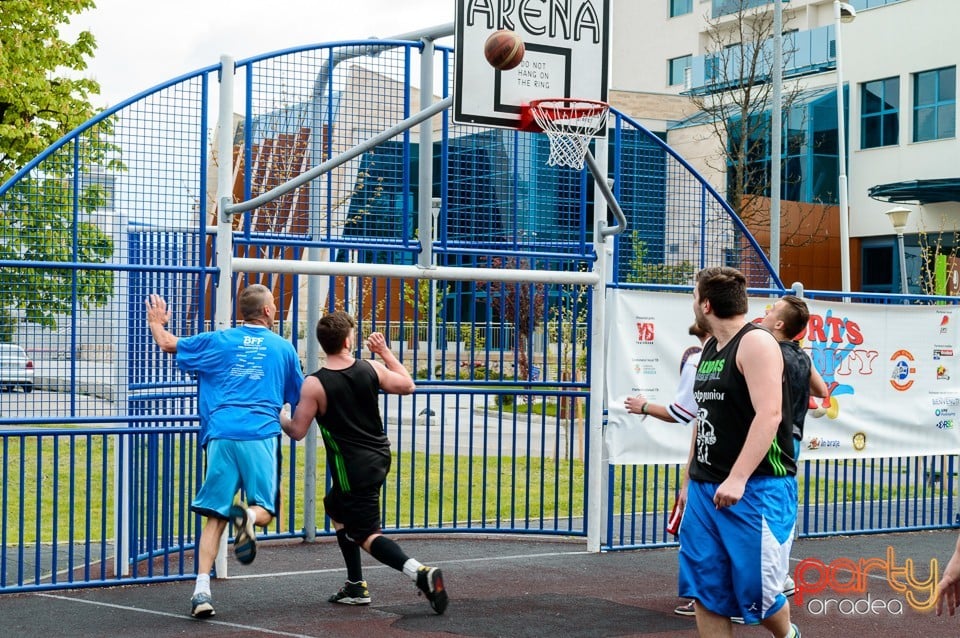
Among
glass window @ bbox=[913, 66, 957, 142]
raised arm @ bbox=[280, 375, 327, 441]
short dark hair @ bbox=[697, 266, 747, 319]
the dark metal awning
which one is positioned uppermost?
glass window @ bbox=[913, 66, 957, 142]

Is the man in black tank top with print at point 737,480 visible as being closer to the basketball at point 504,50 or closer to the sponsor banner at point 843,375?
the basketball at point 504,50

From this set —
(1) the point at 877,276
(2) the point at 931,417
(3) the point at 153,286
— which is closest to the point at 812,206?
(1) the point at 877,276

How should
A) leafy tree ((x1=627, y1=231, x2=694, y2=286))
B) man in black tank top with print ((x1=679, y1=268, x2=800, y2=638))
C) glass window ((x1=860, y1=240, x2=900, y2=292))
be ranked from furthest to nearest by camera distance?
glass window ((x1=860, y1=240, x2=900, y2=292))
leafy tree ((x1=627, y1=231, x2=694, y2=286))
man in black tank top with print ((x1=679, y1=268, x2=800, y2=638))

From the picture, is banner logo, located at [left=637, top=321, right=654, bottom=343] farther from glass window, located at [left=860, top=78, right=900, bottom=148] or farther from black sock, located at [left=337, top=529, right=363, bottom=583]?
glass window, located at [left=860, top=78, right=900, bottom=148]

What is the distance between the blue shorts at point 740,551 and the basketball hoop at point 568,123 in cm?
361

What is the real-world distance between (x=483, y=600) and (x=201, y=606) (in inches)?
71.2

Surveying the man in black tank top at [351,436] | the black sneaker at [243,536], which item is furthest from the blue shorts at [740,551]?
the black sneaker at [243,536]

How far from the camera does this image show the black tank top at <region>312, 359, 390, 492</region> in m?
7.01

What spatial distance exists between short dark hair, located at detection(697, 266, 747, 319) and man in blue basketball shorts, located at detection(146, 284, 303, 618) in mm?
2876

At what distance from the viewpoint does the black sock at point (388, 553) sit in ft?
22.8

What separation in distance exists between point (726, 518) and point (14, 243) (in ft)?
15.6

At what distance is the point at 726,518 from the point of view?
202 inches

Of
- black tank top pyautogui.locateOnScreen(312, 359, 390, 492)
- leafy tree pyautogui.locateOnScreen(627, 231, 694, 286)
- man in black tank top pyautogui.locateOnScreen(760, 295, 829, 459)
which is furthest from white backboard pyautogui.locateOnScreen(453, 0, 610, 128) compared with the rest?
man in black tank top pyautogui.locateOnScreen(760, 295, 829, 459)

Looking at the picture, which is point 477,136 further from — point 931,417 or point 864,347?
point 931,417
